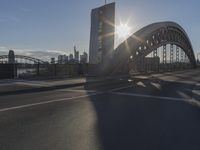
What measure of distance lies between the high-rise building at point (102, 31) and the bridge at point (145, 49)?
1.19 meters

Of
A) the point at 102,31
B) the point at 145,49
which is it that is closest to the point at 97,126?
the point at 102,31

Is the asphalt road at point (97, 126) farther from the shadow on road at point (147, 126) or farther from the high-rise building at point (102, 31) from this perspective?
the high-rise building at point (102, 31)

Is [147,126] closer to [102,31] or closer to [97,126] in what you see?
[97,126]

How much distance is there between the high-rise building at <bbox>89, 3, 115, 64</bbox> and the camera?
3688 cm

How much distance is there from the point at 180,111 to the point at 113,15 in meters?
27.3

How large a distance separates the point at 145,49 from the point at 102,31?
21389 mm

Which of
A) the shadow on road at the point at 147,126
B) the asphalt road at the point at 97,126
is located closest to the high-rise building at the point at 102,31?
the shadow on road at the point at 147,126

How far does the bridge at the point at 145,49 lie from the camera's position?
44906mm

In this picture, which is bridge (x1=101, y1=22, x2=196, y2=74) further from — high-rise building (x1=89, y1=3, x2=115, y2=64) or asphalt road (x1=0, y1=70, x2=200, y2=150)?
asphalt road (x1=0, y1=70, x2=200, y2=150)

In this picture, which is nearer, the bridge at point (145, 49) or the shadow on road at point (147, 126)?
the shadow on road at point (147, 126)

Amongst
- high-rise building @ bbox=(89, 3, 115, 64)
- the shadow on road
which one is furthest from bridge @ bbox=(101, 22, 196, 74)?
the shadow on road

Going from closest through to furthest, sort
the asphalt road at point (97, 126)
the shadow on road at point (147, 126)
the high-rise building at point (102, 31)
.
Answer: the asphalt road at point (97, 126)
the shadow on road at point (147, 126)
the high-rise building at point (102, 31)

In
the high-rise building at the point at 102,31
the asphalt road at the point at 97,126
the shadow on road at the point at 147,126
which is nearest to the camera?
the asphalt road at the point at 97,126

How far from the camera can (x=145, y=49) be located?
187 feet
